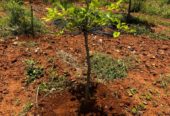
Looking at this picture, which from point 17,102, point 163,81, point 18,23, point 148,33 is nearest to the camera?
point 17,102

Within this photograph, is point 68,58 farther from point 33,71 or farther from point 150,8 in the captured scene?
point 150,8

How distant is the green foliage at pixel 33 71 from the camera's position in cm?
676

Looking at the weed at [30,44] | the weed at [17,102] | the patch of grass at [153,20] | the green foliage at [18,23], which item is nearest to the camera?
the weed at [17,102]

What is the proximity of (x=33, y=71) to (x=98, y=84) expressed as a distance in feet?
4.88

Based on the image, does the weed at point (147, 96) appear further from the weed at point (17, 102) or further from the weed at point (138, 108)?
the weed at point (17, 102)

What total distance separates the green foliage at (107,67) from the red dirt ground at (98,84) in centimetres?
17

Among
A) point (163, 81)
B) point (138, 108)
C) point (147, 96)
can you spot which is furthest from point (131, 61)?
point (138, 108)

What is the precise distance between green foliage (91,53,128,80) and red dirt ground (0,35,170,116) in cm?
17

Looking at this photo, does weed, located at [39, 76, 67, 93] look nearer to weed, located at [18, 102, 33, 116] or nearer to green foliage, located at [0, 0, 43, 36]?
weed, located at [18, 102, 33, 116]

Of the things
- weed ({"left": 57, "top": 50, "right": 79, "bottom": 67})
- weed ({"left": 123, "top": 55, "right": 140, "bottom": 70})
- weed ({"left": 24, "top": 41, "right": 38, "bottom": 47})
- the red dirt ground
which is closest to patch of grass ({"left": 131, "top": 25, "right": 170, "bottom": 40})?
the red dirt ground

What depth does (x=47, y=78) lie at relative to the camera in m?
6.72

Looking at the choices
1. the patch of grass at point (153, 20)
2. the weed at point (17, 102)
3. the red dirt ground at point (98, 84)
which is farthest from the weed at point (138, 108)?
the patch of grass at point (153, 20)

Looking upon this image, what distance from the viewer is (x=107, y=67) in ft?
23.3

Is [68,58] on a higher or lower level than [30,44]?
lower
